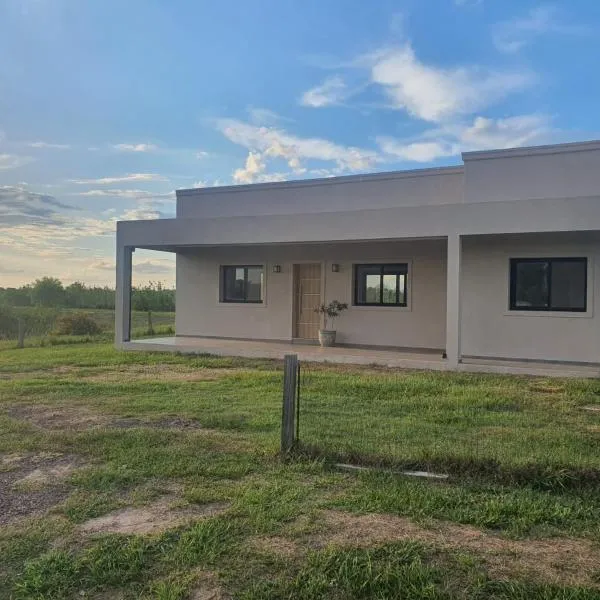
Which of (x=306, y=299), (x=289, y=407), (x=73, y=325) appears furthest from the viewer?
(x=73, y=325)

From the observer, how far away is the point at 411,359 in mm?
11398

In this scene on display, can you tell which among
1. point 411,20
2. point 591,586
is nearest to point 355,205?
point 411,20

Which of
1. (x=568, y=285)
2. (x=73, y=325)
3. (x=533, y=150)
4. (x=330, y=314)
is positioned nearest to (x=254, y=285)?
(x=330, y=314)

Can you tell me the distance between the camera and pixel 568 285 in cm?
1148

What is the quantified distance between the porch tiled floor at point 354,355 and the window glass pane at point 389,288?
1.43 metres

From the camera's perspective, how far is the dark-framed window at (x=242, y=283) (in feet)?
50.7

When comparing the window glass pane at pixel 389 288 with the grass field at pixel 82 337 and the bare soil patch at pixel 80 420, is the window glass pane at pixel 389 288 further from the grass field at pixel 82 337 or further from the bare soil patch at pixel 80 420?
the bare soil patch at pixel 80 420

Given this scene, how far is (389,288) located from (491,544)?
10.6 metres

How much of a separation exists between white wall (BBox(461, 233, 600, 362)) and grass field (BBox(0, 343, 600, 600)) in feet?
14.7

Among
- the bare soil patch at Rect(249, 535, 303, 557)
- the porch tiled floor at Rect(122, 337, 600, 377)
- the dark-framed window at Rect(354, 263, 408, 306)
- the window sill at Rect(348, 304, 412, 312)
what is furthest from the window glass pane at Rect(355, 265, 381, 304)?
the bare soil patch at Rect(249, 535, 303, 557)

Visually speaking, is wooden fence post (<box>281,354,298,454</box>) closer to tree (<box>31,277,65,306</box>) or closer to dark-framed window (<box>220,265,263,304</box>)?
dark-framed window (<box>220,265,263,304</box>)

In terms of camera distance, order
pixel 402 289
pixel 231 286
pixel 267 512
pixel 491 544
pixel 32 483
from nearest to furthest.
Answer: pixel 491 544
pixel 267 512
pixel 32 483
pixel 402 289
pixel 231 286

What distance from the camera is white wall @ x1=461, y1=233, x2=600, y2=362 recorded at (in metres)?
11.2

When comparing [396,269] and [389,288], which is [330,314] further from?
[396,269]
